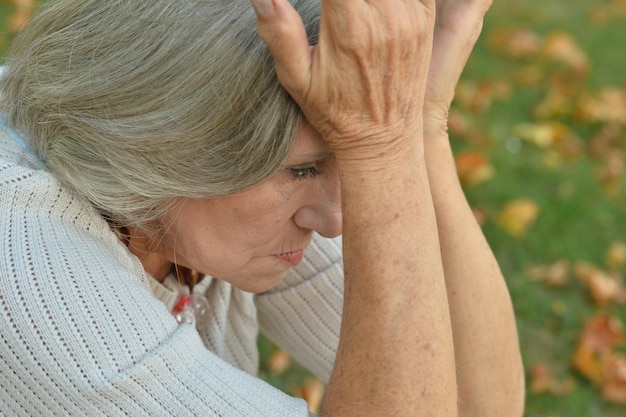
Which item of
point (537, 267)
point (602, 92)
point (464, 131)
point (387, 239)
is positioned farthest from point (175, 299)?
point (602, 92)

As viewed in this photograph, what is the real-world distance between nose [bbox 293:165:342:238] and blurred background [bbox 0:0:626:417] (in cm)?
52

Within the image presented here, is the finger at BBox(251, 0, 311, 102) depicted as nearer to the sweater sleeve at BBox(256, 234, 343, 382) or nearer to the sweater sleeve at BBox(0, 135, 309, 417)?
the sweater sleeve at BBox(0, 135, 309, 417)

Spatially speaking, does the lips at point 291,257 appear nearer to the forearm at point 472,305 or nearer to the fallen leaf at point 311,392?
the forearm at point 472,305

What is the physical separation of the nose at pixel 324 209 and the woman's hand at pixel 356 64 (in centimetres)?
14

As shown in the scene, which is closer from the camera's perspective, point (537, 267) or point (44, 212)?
point (44, 212)

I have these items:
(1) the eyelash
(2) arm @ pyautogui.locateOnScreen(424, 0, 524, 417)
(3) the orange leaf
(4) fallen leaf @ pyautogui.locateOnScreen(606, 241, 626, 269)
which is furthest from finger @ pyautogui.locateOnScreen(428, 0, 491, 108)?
(4) fallen leaf @ pyautogui.locateOnScreen(606, 241, 626, 269)

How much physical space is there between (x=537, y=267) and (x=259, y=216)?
2.11m

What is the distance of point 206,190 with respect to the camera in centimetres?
172

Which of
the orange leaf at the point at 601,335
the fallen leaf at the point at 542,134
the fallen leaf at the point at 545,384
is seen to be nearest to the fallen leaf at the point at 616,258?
the orange leaf at the point at 601,335

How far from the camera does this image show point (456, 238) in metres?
2.14

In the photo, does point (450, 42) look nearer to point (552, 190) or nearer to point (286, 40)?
point (286, 40)

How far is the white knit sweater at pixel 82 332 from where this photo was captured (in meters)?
1.62

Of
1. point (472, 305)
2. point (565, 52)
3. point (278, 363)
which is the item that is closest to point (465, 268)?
point (472, 305)

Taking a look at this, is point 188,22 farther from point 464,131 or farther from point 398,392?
point 464,131
